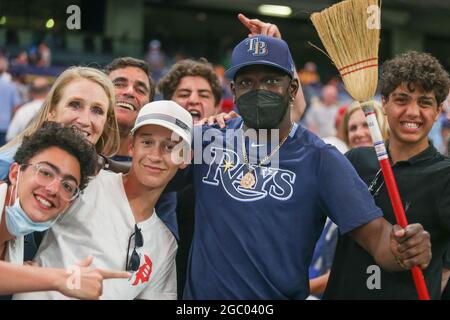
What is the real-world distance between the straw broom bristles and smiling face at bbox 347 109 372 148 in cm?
210

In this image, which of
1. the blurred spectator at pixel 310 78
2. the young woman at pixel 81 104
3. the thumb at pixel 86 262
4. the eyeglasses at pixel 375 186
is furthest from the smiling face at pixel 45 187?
the blurred spectator at pixel 310 78

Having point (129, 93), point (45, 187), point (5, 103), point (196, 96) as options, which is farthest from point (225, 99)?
point (45, 187)

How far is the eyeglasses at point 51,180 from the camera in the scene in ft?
9.39

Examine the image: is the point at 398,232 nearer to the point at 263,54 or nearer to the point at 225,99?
the point at 263,54

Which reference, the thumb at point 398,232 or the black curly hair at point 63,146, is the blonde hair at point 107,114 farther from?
the thumb at point 398,232

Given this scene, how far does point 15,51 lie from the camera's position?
52.7 feet

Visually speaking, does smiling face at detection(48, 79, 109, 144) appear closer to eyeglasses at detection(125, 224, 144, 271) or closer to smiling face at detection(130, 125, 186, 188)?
smiling face at detection(130, 125, 186, 188)

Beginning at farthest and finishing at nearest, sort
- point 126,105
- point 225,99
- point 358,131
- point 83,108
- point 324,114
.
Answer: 1. point 324,114
2. point 225,99
3. point 358,131
4. point 126,105
5. point 83,108

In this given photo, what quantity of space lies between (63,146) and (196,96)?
1.56 m

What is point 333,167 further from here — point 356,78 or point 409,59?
point 409,59

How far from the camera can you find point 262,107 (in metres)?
3.03

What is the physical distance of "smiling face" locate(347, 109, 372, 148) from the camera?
5.19 m

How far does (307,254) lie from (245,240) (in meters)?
0.29

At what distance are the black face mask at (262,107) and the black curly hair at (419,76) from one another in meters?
0.65
